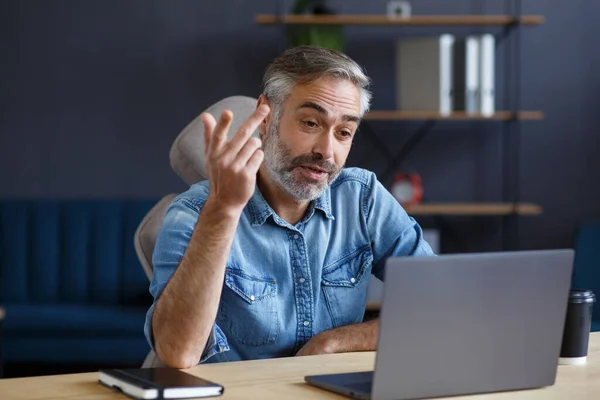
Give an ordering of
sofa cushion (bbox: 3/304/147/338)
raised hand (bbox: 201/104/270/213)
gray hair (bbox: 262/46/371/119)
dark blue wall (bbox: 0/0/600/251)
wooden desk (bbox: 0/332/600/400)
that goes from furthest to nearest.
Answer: dark blue wall (bbox: 0/0/600/251) → sofa cushion (bbox: 3/304/147/338) → gray hair (bbox: 262/46/371/119) → raised hand (bbox: 201/104/270/213) → wooden desk (bbox: 0/332/600/400)

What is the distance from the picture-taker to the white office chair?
2107 mm

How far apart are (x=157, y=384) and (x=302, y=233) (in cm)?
70

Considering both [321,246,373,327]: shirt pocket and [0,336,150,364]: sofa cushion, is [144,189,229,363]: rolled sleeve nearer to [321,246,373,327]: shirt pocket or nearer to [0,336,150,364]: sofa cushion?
[321,246,373,327]: shirt pocket

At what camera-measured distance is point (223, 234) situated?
1504 millimetres

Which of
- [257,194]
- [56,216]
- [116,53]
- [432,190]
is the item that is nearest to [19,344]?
[56,216]

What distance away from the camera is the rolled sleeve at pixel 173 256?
1.68m

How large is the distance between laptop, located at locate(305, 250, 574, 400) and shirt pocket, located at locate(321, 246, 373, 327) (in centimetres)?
55

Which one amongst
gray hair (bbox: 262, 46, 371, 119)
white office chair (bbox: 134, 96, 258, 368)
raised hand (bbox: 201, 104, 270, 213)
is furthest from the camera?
white office chair (bbox: 134, 96, 258, 368)

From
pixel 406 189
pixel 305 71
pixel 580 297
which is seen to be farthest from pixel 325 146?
pixel 406 189

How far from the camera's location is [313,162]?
6.15ft

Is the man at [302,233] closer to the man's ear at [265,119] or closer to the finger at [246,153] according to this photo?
the man's ear at [265,119]

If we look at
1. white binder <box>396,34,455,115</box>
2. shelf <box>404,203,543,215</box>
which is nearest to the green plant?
white binder <box>396,34,455,115</box>

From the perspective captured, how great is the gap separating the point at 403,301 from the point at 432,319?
59 mm

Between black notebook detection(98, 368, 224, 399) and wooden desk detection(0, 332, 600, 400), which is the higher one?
black notebook detection(98, 368, 224, 399)
